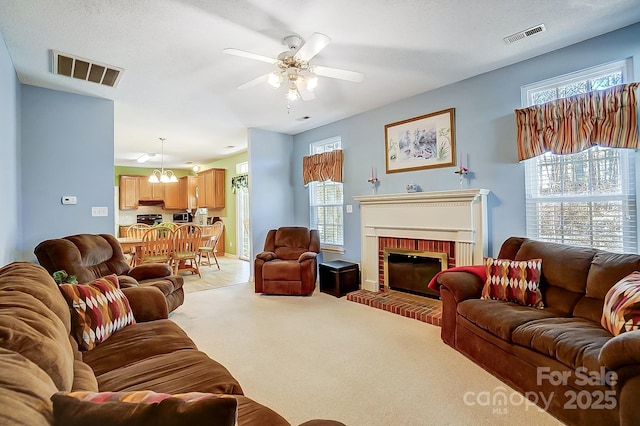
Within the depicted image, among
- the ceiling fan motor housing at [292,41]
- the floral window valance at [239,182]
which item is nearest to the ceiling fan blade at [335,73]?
the ceiling fan motor housing at [292,41]

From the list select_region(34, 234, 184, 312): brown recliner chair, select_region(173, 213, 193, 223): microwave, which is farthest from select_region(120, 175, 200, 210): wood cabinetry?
select_region(34, 234, 184, 312): brown recliner chair

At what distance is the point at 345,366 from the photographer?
249 centimetres

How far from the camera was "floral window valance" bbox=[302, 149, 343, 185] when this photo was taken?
17.1ft

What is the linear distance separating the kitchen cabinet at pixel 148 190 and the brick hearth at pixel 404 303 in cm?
746

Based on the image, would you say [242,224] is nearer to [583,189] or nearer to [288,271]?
[288,271]

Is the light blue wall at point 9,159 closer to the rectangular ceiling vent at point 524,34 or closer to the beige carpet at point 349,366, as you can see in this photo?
the beige carpet at point 349,366

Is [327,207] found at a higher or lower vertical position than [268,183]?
lower

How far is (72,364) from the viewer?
1.16 meters

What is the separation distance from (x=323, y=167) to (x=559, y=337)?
4.07 metres

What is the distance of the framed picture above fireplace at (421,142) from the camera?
392cm

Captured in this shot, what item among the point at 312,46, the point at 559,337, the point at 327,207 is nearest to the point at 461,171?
the point at 559,337

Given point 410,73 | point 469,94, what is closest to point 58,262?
point 410,73

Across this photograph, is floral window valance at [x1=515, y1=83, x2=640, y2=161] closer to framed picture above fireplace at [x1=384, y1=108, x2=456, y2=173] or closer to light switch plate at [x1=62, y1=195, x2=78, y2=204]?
framed picture above fireplace at [x1=384, y1=108, x2=456, y2=173]

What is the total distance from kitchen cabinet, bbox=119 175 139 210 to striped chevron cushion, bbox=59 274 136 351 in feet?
25.7
